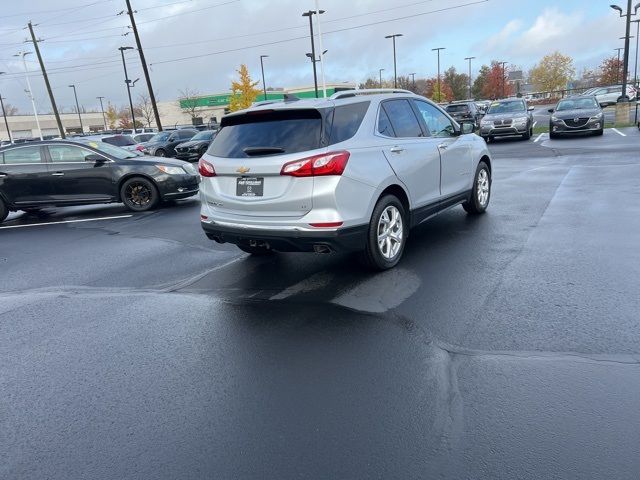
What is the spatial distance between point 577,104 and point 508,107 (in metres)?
2.67

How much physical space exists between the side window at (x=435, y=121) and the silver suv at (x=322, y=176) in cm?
39

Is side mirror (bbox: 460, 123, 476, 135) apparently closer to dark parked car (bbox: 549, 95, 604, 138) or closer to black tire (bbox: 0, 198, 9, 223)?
black tire (bbox: 0, 198, 9, 223)

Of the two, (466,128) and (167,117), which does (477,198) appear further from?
(167,117)

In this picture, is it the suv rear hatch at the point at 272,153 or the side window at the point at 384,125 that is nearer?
the suv rear hatch at the point at 272,153

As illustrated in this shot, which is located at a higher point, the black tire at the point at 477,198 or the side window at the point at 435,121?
the side window at the point at 435,121

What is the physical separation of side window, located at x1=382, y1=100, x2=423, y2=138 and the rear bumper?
58.6 inches

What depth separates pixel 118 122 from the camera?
11106 cm

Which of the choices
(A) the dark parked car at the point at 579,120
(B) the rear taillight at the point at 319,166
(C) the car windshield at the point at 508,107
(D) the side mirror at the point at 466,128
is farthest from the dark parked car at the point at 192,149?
(B) the rear taillight at the point at 319,166

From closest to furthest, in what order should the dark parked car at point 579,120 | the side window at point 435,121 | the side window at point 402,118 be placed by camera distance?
the side window at point 402,118 < the side window at point 435,121 < the dark parked car at point 579,120

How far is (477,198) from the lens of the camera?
791cm

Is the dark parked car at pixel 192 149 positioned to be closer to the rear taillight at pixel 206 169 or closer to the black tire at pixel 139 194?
the black tire at pixel 139 194

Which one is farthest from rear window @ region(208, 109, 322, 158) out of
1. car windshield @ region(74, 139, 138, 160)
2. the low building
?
the low building

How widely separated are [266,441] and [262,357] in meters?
1.05

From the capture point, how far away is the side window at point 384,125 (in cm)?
557
